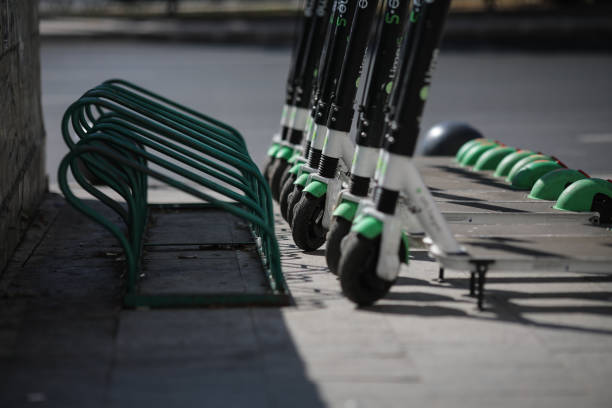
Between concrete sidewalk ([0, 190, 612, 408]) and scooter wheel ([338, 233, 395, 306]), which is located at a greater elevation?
scooter wheel ([338, 233, 395, 306])

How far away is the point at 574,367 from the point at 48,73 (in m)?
14.5

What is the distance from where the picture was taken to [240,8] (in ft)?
85.1

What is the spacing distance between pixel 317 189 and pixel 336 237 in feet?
2.15

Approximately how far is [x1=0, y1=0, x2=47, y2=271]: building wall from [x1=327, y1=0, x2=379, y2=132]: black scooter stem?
206cm

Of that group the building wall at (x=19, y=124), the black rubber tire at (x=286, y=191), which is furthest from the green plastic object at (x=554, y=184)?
the building wall at (x=19, y=124)

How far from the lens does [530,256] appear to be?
476 centimetres

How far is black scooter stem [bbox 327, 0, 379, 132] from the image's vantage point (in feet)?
18.6

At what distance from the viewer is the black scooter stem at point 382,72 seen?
17.6 feet

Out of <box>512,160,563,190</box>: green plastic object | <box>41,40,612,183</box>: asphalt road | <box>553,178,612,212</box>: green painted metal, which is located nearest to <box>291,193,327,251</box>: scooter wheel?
<box>553,178,612,212</box>: green painted metal

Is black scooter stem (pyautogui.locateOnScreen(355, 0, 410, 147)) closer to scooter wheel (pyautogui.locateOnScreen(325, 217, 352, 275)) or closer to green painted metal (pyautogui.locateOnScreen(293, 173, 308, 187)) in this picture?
scooter wheel (pyautogui.locateOnScreen(325, 217, 352, 275))

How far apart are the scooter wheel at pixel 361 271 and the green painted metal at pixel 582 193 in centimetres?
174

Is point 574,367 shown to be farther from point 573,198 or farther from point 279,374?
point 573,198

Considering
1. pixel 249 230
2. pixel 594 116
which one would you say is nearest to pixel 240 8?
pixel 594 116

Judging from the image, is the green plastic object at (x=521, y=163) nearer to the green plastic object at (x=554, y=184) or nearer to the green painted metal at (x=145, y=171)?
the green plastic object at (x=554, y=184)
